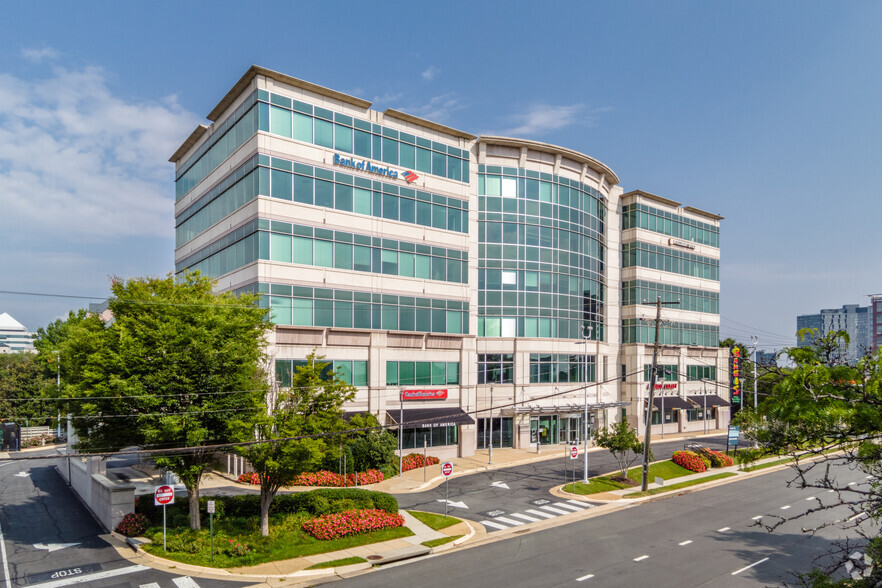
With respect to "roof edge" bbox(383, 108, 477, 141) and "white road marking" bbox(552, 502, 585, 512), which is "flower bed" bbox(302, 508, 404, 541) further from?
"roof edge" bbox(383, 108, 477, 141)

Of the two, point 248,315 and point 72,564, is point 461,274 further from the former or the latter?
point 72,564

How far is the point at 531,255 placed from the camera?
5266 cm

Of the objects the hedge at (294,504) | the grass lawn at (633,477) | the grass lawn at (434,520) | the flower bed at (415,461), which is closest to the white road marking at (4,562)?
the hedge at (294,504)

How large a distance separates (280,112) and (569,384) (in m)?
33.8

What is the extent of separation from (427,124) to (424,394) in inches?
823

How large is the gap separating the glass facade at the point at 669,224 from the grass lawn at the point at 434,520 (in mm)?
44453

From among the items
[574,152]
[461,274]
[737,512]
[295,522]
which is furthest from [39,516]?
[574,152]

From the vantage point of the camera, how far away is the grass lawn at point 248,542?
22.4 m

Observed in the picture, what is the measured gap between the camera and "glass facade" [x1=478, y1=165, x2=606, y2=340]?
5138 cm

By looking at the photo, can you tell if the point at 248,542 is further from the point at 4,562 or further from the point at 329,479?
the point at 329,479

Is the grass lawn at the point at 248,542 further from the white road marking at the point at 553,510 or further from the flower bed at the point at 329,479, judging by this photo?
the white road marking at the point at 553,510

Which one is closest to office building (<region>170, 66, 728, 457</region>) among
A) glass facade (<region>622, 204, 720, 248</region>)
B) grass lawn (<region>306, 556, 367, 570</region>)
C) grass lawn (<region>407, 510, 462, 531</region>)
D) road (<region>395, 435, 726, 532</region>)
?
glass facade (<region>622, 204, 720, 248</region>)

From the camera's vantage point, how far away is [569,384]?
5391 cm

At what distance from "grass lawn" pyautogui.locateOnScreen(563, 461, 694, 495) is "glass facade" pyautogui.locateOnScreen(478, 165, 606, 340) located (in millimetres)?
15256
